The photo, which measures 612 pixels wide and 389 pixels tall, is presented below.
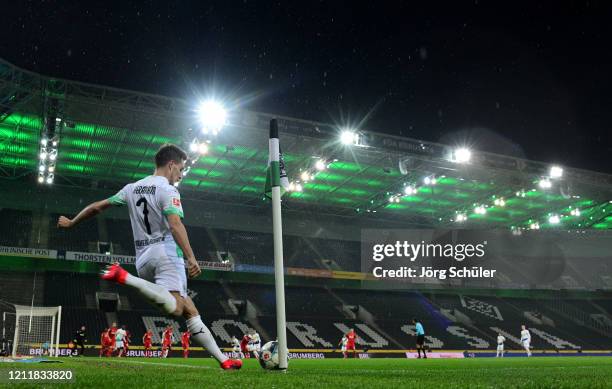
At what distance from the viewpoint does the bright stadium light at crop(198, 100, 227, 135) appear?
24688mm

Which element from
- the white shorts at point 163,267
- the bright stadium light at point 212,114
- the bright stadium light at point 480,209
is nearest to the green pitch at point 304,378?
the white shorts at point 163,267

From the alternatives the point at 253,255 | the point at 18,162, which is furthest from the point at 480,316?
the point at 18,162

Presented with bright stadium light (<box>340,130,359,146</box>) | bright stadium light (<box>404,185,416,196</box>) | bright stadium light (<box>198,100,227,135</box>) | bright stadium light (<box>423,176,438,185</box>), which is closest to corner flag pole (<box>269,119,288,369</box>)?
bright stadium light (<box>198,100,227,135</box>)

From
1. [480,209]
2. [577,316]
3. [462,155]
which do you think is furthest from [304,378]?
[577,316]

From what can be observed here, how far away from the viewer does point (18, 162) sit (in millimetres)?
32156

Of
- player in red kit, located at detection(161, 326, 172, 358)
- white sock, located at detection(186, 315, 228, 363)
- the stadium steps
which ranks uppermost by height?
the stadium steps

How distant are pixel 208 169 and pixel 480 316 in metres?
23.0

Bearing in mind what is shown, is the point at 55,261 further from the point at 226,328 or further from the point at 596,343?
the point at 596,343

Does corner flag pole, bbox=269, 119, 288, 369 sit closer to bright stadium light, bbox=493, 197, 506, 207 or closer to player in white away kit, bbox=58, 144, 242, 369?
player in white away kit, bbox=58, 144, 242, 369

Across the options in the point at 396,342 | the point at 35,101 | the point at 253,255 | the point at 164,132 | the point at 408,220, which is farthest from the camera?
the point at 408,220

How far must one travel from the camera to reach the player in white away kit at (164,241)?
16.2 ft

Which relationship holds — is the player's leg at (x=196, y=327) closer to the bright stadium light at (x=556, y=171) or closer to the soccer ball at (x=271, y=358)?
the soccer ball at (x=271, y=358)

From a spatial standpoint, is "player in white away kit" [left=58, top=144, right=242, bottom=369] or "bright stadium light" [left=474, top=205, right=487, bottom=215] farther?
"bright stadium light" [left=474, top=205, right=487, bottom=215]

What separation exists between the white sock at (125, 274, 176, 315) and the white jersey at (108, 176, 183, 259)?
391 millimetres
